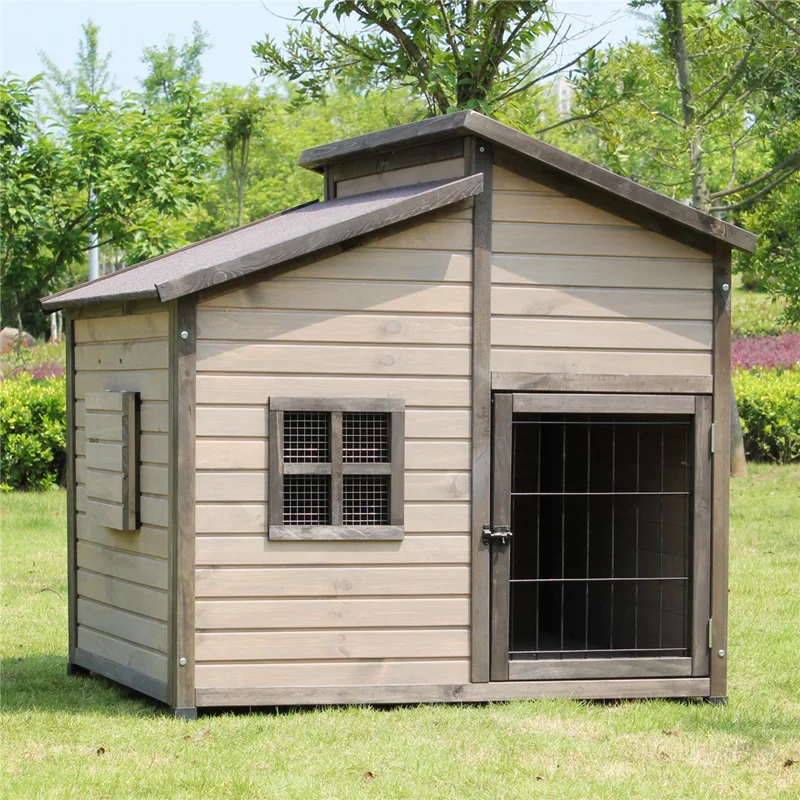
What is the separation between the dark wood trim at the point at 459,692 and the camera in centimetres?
633

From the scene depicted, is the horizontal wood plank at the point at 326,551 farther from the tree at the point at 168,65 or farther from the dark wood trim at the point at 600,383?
the tree at the point at 168,65

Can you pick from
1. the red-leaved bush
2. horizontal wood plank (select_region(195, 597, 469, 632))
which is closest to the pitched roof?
horizontal wood plank (select_region(195, 597, 469, 632))

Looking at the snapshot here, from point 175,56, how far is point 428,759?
43.8 meters

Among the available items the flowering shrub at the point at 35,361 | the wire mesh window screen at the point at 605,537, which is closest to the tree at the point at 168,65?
the flowering shrub at the point at 35,361

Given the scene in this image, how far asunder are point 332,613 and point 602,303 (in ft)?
7.32

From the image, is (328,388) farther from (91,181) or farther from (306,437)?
(91,181)

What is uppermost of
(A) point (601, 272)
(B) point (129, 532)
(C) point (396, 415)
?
(A) point (601, 272)

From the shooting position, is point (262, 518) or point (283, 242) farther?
point (262, 518)

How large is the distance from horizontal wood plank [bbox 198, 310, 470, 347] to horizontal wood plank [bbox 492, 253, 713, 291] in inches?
14.8

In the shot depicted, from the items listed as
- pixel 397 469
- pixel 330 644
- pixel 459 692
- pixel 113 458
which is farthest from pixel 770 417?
pixel 113 458

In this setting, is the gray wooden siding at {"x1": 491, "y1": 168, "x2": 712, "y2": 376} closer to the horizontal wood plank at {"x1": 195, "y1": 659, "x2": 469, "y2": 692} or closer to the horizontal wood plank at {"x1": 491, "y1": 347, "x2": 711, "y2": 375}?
the horizontal wood plank at {"x1": 491, "y1": 347, "x2": 711, "y2": 375}

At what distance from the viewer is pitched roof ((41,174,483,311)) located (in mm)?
6105

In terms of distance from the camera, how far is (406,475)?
6512mm

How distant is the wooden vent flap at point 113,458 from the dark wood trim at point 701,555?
10.2 feet
